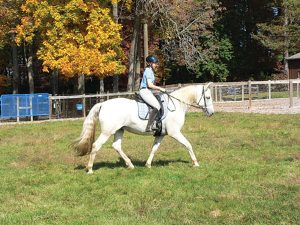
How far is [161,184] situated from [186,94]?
9.82 ft

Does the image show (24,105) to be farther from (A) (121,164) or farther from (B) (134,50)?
(A) (121,164)

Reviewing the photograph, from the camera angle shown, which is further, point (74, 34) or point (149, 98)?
point (74, 34)

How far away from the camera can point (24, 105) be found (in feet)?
96.2

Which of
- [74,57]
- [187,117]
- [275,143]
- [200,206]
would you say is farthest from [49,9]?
[200,206]

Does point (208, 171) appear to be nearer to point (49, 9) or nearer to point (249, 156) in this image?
point (249, 156)

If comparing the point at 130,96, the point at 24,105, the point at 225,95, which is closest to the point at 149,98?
the point at 130,96

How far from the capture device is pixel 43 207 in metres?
8.23

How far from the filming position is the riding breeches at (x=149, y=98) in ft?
37.1

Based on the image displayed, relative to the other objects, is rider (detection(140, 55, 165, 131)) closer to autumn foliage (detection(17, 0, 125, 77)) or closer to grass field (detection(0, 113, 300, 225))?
grass field (detection(0, 113, 300, 225))

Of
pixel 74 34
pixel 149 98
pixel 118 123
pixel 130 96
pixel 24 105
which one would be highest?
pixel 74 34

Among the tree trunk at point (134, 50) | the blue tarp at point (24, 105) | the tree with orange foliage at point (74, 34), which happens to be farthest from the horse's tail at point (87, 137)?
the tree trunk at point (134, 50)

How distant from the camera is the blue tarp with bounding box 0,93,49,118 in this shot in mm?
29000

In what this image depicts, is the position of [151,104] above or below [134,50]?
below

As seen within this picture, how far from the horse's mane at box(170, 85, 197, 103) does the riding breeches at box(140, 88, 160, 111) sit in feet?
2.06
